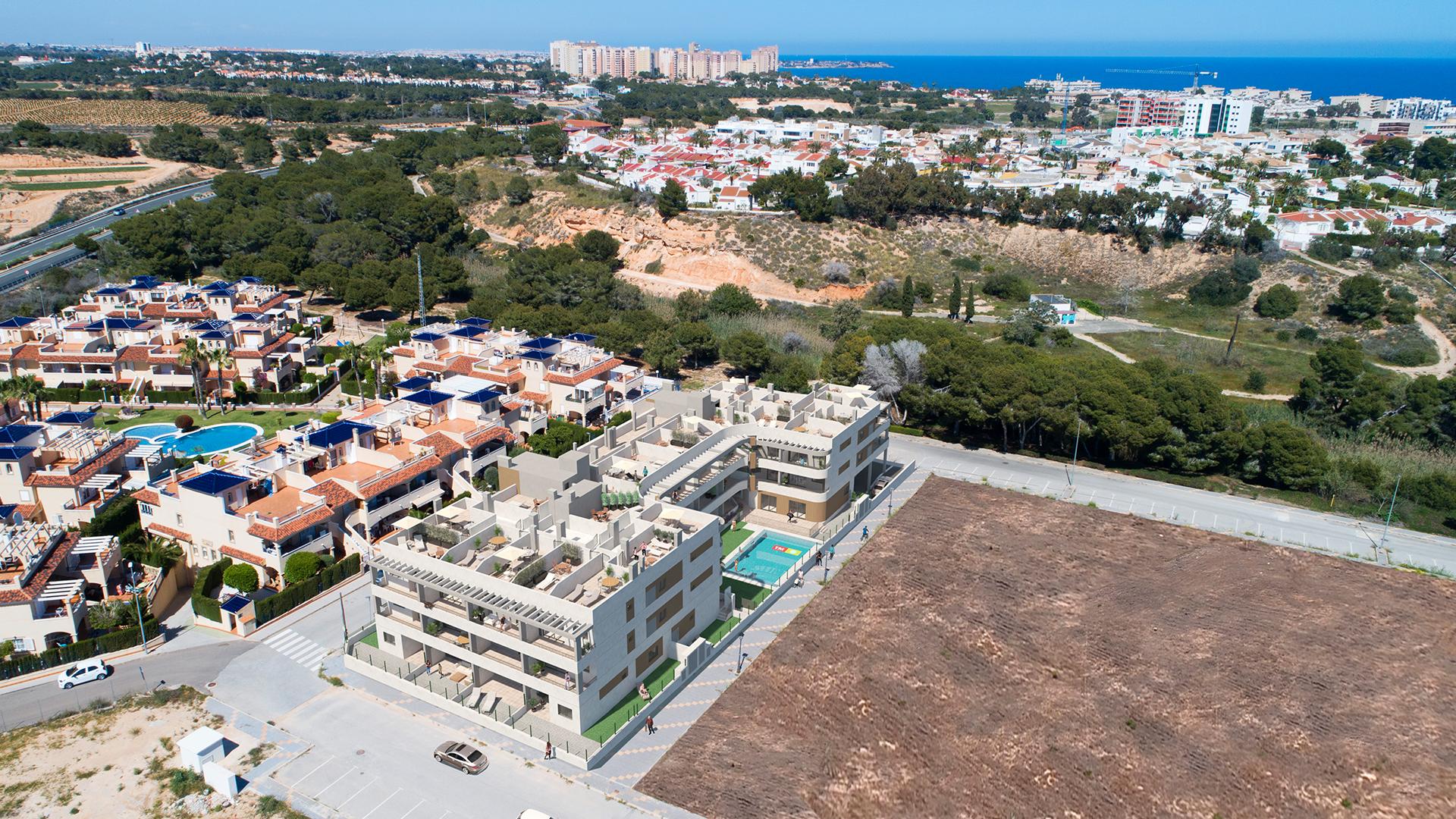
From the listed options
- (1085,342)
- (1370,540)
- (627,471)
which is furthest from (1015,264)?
(627,471)

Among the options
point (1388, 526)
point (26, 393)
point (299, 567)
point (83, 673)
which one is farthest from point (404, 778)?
point (1388, 526)

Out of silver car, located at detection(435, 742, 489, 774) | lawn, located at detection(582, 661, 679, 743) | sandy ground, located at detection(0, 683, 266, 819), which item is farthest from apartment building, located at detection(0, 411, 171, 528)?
lawn, located at detection(582, 661, 679, 743)

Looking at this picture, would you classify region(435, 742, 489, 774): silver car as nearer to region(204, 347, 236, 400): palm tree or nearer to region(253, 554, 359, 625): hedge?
region(253, 554, 359, 625): hedge

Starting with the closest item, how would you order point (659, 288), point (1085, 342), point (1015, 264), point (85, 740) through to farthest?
point (85, 740)
point (1085, 342)
point (659, 288)
point (1015, 264)

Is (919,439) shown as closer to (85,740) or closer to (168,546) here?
(168,546)

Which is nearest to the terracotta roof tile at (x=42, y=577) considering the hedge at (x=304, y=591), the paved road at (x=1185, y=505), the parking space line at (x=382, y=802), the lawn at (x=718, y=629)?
the hedge at (x=304, y=591)
